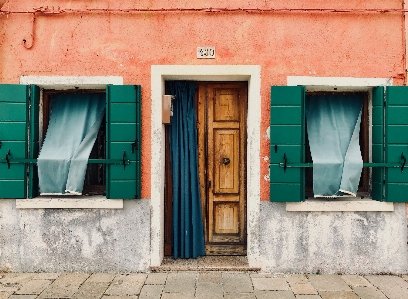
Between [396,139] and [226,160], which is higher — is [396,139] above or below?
above

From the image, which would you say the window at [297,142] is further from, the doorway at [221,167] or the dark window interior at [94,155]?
the dark window interior at [94,155]

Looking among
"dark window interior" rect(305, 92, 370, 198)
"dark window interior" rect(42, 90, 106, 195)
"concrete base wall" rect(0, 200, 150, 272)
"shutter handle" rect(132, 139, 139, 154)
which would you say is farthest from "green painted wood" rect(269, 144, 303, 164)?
"dark window interior" rect(42, 90, 106, 195)

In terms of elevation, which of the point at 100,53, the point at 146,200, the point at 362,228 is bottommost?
the point at 362,228

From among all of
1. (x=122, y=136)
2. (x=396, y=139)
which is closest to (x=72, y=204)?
(x=122, y=136)

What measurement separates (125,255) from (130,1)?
3480 millimetres

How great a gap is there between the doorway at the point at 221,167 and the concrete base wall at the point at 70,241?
659 mm

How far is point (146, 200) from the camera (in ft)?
16.3

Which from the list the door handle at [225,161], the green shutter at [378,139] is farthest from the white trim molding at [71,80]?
the green shutter at [378,139]

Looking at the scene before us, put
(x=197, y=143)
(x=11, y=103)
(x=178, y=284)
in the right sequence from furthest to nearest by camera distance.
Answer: (x=197, y=143) < (x=11, y=103) < (x=178, y=284)

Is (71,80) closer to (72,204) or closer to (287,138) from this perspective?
(72,204)

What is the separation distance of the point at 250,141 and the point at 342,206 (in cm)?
151

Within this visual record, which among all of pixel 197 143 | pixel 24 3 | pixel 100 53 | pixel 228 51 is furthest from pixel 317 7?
pixel 24 3

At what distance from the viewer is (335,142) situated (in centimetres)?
497

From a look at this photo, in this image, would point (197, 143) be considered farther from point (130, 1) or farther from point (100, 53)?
point (130, 1)
